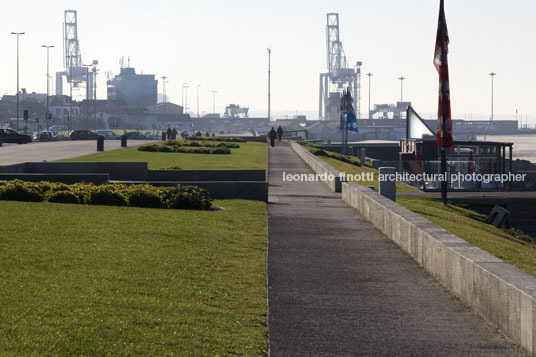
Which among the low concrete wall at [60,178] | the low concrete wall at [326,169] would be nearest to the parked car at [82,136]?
the low concrete wall at [326,169]

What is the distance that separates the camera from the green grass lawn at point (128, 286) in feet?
25.4

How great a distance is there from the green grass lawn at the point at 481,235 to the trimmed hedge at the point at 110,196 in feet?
20.1

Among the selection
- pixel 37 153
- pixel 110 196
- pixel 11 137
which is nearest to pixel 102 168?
pixel 110 196

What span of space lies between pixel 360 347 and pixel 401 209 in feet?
31.6

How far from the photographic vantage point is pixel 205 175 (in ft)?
103

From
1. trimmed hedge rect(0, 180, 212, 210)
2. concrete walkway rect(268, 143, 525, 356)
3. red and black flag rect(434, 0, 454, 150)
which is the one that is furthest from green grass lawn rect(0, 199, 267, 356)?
red and black flag rect(434, 0, 454, 150)

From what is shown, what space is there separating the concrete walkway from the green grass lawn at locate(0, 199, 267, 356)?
32cm

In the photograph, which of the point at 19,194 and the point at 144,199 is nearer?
the point at 19,194

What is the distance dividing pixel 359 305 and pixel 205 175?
849 inches

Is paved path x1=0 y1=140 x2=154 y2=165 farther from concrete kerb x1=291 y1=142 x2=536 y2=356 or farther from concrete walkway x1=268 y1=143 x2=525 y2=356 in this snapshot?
concrete kerb x1=291 y1=142 x2=536 y2=356

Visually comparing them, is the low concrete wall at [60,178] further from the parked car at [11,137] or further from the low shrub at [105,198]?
the parked car at [11,137]

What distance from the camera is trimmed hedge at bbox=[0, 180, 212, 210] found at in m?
20.5

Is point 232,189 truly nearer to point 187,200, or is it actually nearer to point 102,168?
point 187,200

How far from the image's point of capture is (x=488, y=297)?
958cm
